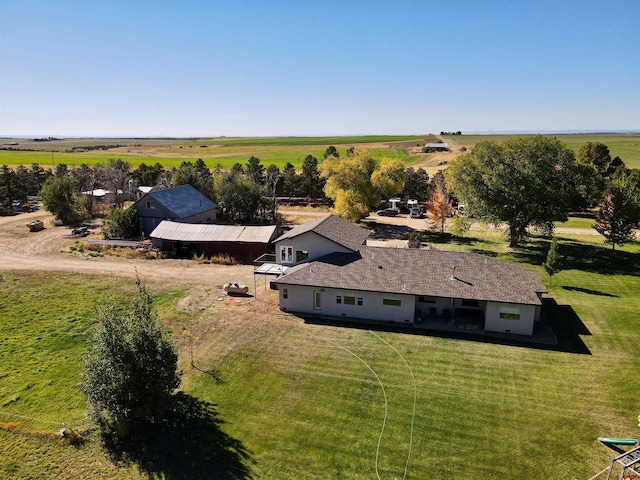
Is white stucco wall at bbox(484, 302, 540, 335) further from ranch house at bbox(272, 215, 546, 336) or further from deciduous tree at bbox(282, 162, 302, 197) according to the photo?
deciduous tree at bbox(282, 162, 302, 197)

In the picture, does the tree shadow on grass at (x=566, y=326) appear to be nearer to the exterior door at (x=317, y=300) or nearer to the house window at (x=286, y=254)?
the exterior door at (x=317, y=300)

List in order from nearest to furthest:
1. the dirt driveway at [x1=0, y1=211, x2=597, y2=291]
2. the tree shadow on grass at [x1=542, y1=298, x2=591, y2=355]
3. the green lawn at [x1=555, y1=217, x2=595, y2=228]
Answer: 1. the tree shadow on grass at [x1=542, y1=298, x2=591, y2=355]
2. the dirt driveway at [x1=0, y1=211, x2=597, y2=291]
3. the green lawn at [x1=555, y1=217, x2=595, y2=228]

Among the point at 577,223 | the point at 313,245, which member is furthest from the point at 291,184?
the point at 313,245

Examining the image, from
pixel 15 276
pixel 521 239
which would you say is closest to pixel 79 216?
pixel 15 276

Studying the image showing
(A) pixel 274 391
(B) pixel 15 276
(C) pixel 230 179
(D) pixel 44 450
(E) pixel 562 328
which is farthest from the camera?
(C) pixel 230 179

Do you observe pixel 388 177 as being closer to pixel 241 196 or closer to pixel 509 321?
pixel 241 196

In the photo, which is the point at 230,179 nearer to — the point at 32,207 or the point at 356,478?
the point at 32,207

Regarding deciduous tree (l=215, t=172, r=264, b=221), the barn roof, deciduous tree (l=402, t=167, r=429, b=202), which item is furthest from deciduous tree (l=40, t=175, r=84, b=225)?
deciduous tree (l=402, t=167, r=429, b=202)
